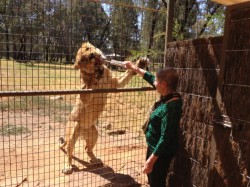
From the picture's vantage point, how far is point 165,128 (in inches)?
116

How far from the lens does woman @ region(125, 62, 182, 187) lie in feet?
9.71

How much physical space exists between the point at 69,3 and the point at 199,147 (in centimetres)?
265

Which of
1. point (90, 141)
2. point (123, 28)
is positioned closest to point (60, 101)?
point (90, 141)

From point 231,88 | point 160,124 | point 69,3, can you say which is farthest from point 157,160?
point 69,3

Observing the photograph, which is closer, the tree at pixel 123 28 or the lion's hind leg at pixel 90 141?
the tree at pixel 123 28

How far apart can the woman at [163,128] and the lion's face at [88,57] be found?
1543 millimetres

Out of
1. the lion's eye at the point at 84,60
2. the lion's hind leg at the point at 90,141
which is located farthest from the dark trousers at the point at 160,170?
the lion's hind leg at the point at 90,141

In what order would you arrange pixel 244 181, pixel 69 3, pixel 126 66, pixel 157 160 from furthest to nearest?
pixel 126 66 < pixel 69 3 < pixel 157 160 < pixel 244 181

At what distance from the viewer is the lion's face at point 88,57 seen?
4.42 metres

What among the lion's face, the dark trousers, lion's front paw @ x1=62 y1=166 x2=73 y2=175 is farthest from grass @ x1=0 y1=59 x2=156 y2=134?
the dark trousers

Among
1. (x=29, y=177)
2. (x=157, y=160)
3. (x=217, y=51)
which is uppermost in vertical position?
(x=217, y=51)

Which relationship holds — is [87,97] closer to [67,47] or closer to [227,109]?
[67,47]

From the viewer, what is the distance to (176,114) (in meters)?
3.08

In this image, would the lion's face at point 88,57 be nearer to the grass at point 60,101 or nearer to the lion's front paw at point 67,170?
the grass at point 60,101
